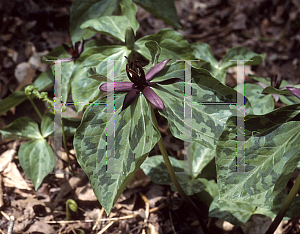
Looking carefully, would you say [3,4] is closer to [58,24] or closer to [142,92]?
[58,24]

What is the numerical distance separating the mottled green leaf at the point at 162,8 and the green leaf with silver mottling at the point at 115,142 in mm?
807

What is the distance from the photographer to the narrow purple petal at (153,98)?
2.80ft

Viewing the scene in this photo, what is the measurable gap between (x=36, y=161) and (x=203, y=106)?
3.06 ft

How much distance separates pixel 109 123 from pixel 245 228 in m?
0.92

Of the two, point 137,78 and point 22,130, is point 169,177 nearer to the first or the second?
point 137,78

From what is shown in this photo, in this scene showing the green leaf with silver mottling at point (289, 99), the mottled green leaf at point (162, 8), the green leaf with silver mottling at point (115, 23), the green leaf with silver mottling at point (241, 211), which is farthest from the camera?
the mottled green leaf at point (162, 8)

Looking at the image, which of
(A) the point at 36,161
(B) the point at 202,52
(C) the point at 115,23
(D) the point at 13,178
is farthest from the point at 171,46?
(D) the point at 13,178

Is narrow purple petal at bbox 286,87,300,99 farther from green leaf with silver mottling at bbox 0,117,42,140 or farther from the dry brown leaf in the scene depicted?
the dry brown leaf

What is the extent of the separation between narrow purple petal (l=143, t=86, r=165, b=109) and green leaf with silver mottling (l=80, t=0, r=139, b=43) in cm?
55

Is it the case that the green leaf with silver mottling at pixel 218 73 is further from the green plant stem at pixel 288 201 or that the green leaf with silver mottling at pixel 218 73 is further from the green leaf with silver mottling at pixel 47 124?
the green leaf with silver mottling at pixel 47 124

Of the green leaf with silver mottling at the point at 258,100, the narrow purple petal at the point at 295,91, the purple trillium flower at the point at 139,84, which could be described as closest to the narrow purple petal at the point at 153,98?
the purple trillium flower at the point at 139,84

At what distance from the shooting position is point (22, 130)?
1474 millimetres

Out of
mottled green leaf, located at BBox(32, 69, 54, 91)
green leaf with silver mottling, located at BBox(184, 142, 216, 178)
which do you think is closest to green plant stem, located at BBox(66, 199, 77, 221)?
green leaf with silver mottling, located at BBox(184, 142, 216, 178)

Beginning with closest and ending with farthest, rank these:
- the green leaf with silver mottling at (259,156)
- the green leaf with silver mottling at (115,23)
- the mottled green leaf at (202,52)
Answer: the green leaf with silver mottling at (259,156)
the green leaf with silver mottling at (115,23)
the mottled green leaf at (202,52)
